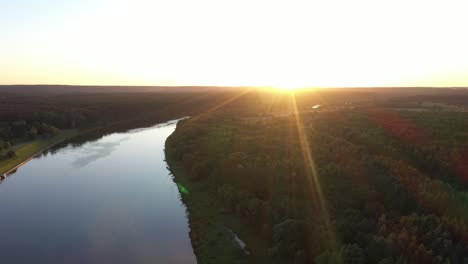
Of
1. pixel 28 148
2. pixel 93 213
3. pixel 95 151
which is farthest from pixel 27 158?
pixel 93 213

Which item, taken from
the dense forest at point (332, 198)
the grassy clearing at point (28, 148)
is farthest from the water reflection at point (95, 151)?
the dense forest at point (332, 198)


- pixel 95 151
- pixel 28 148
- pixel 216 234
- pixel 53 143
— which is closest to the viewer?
pixel 216 234

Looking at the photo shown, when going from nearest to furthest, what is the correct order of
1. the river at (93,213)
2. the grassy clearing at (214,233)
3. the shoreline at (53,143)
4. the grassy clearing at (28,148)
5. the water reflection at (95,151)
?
the grassy clearing at (214,233) < the river at (93,213) < the shoreline at (53,143) < the grassy clearing at (28,148) < the water reflection at (95,151)

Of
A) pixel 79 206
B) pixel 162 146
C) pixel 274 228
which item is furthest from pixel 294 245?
pixel 162 146

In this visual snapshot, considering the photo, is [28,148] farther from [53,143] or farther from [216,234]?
[216,234]

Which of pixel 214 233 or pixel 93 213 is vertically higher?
pixel 214 233

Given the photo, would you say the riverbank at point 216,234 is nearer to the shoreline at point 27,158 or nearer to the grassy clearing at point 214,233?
the grassy clearing at point 214,233
